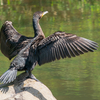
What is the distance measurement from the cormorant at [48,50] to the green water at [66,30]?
3.79 ft

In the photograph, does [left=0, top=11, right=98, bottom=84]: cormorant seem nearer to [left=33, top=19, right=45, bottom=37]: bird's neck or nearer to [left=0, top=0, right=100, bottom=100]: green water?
[left=33, top=19, right=45, bottom=37]: bird's neck

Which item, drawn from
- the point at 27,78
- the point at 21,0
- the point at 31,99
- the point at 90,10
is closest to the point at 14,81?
the point at 27,78

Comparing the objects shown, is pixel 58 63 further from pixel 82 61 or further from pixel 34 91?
pixel 34 91

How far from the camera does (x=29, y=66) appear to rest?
19.6 feet

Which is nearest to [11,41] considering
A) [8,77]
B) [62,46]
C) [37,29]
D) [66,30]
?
[37,29]

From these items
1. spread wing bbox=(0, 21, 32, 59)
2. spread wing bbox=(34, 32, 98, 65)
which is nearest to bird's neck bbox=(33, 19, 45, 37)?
spread wing bbox=(0, 21, 32, 59)

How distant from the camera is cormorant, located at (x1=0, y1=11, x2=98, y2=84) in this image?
18.6 feet

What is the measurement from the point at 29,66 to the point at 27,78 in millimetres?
262

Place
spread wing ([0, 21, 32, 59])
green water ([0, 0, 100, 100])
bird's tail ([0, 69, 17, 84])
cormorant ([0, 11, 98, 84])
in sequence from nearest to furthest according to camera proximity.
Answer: bird's tail ([0, 69, 17, 84])
cormorant ([0, 11, 98, 84])
spread wing ([0, 21, 32, 59])
green water ([0, 0, 100, 100])

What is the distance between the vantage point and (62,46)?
18.9 feet

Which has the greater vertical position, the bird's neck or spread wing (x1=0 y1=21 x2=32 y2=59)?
the bird's neck

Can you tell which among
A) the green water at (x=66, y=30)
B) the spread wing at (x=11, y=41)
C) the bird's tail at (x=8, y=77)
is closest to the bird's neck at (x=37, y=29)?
the spread wing at (x=11, y=41)

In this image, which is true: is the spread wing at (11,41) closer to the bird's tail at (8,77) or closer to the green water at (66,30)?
the bird's tail at (8,77)

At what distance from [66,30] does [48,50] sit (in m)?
5.80
